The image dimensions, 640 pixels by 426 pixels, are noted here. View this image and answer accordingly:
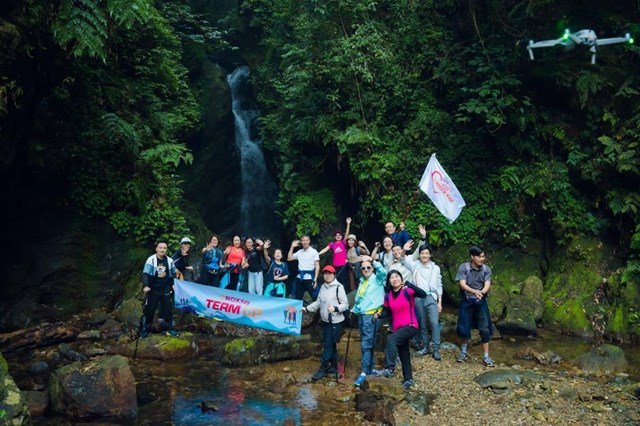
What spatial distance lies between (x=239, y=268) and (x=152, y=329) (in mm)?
2668

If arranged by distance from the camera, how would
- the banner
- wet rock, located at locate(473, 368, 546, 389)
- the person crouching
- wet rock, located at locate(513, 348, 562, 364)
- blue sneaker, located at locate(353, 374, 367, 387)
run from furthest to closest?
the banner, wet rock, located at locate(513, 348, 562, 364), the person crouching, blue sneaker, located at locate(353, 374, 367, 387), wet rock, located at locate(473, 368, 546, 389)

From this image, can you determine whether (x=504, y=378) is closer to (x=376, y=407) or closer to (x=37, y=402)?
(x=376, y=407)

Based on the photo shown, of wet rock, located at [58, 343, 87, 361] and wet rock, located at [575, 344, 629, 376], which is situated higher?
wet rock, located at [575, 344, 629, 376]

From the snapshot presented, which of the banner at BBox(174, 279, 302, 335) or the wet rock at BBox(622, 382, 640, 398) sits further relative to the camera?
the banner at BBox(174, 279, 302, 335)

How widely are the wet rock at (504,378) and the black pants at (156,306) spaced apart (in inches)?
273

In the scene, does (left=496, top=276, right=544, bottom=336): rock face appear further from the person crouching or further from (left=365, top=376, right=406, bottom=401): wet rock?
the person crouching

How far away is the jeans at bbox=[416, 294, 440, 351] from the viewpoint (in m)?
10.3

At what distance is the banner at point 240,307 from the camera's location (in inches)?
429

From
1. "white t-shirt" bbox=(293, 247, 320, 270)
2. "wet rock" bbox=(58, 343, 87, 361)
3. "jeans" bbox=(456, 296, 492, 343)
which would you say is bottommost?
"wet rock" bbox=(58, 343, 87, 361)

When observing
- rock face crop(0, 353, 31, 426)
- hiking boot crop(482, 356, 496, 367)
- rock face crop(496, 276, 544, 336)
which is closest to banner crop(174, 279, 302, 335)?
hiking boot crop(482, 356, 496, 367)

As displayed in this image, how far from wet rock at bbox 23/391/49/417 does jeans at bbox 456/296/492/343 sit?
25.0 feet

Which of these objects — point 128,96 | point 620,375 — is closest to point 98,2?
point 128,96

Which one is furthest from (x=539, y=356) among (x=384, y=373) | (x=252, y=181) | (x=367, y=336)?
(x=252, y=181)

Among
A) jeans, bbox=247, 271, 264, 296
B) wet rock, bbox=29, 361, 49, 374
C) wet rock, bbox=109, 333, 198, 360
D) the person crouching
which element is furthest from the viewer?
jeans, bbox=247, 271, 264, 296
